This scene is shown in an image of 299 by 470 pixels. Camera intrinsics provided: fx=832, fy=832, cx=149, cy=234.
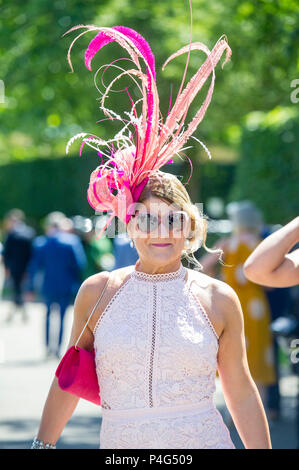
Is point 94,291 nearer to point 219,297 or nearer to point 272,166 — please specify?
point 219,297

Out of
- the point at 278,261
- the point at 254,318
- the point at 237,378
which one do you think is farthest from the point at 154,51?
the point at 237,378

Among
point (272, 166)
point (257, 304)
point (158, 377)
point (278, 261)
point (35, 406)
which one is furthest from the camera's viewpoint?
point (272, 166)

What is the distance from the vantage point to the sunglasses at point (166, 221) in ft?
9.15

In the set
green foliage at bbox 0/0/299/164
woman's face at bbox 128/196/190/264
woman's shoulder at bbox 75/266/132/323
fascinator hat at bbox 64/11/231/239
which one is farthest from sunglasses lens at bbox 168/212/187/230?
green foliage at bbox 0/0/299/164

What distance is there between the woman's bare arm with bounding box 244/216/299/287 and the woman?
24cm

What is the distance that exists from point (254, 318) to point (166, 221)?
4720 mm

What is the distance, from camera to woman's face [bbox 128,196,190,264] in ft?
9.12

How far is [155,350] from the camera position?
267 centimetres

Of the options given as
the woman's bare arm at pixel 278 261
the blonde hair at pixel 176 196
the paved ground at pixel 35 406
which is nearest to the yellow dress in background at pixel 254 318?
the paved ground at pixel 35 406

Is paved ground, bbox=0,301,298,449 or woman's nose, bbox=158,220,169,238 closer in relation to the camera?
woman's nose, bbox=158,220,169,238

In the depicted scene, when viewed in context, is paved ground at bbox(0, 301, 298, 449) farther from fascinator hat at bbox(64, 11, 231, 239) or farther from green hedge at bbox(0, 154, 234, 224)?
green hedge at bbox(0, 154, 234, 224)

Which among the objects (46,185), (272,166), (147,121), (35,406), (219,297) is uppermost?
(46,185)
